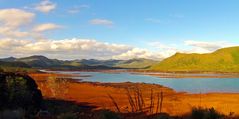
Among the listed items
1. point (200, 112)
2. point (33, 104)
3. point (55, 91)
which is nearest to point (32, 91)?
point (33, 104)

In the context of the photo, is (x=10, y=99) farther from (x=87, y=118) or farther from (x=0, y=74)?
(x=87, y=118)

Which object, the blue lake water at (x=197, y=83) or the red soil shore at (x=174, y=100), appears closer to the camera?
the red soil shore at (x=174, y=100)

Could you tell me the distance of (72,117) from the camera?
1359 cm

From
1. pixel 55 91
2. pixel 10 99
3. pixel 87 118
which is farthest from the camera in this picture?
pixel 55 91

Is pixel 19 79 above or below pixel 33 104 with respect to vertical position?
above

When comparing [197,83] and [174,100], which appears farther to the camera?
[197,83]

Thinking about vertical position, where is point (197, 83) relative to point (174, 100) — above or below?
above

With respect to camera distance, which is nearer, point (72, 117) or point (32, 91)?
point (72, 117)

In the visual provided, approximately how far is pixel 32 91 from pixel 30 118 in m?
8.47

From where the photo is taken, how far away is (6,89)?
21.7 metres

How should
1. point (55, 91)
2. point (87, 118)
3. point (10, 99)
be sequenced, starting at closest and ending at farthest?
point (87, 118)
point (10, 99)
point (55, 91)

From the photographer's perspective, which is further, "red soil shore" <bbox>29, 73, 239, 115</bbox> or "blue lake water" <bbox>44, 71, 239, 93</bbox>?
"blue lake water" <bbox>44, 71, 239, 93</bbox>

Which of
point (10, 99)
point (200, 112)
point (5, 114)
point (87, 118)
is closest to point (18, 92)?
point (10, 99)

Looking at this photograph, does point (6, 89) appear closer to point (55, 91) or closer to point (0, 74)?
point (0, 74)
